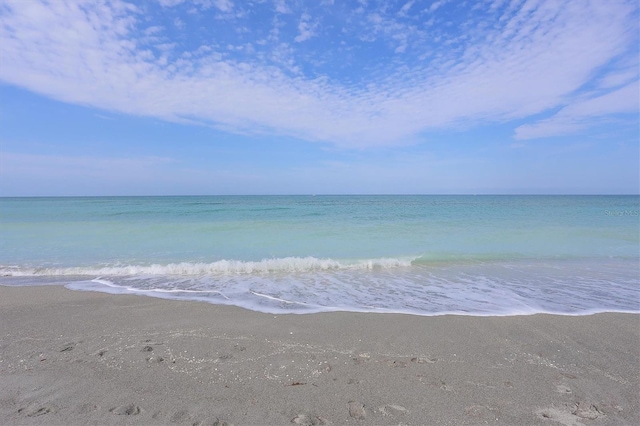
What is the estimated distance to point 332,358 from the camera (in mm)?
3812

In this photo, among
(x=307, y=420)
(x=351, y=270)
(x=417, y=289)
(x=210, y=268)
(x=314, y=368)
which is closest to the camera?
(x=307, y=420)

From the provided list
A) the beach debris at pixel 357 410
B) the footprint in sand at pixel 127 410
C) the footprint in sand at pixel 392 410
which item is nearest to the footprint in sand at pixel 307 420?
the beach debris at pixel 357 410

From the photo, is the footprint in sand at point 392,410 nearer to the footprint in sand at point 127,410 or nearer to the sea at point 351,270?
the footprint in sand at point 127,410

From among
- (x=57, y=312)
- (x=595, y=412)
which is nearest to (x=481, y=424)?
(x=595, y=412)

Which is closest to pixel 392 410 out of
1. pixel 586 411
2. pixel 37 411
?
pixel 586 411

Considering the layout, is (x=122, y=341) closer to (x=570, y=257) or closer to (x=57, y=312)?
(x=57, y=312)

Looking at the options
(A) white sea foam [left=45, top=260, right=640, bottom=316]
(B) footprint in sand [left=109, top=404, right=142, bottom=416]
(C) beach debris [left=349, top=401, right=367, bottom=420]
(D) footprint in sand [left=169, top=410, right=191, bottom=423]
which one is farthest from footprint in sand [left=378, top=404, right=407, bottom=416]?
(A) white sea foam [left=45, top=260, right=640, bottom=316]

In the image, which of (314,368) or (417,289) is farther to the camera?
(417,289)

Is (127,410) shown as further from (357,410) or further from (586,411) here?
(586,411)

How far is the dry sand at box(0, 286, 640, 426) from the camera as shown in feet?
9.43

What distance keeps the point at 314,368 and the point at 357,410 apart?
79cm

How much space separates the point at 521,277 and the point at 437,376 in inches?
231

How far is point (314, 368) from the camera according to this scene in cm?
359

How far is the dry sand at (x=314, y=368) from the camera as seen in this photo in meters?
2.87
